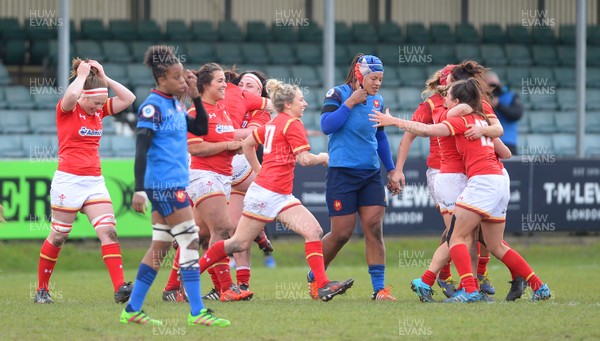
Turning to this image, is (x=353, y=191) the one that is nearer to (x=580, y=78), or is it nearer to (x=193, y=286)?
(x=193, y=286)

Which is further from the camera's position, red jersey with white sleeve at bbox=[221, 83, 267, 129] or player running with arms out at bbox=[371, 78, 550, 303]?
red jersey with white sleeve at bbox=[221, 83, 267, 129]

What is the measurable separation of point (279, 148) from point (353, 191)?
0.98 meters

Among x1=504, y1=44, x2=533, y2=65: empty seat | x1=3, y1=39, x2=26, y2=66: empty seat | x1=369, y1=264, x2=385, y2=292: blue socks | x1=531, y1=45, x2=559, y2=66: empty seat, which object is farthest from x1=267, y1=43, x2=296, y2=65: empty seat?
x1=369, y1=264, x2=385, y2=292: blue socks

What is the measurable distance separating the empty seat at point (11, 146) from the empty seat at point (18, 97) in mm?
1346

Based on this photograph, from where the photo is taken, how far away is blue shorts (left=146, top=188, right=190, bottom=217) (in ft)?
27.6

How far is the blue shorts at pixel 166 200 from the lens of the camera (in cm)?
840

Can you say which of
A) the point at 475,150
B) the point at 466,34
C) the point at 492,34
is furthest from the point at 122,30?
the point at 475,150

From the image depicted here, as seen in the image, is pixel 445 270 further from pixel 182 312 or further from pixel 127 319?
pixel 127 319

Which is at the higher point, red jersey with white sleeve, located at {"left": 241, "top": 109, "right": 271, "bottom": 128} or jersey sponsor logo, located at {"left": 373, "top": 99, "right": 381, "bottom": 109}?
jersey sponsor logo, located at {"left": 373, "top": 99, "right": 381, "bottom": 109}

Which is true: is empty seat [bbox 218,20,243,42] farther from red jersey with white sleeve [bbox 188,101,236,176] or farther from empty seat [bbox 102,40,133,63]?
red jersey with white sleeve [bbox 188,101,236,176]

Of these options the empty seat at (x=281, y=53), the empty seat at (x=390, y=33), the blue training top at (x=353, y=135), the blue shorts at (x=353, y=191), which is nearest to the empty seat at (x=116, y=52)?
the empty seat at (x=281, y=53)

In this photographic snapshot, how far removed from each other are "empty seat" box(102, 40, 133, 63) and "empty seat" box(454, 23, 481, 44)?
299 inches

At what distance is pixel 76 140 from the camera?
10.3 metres

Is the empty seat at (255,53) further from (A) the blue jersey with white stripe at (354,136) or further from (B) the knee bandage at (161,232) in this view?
(B) the knee bandage at (161,232)
